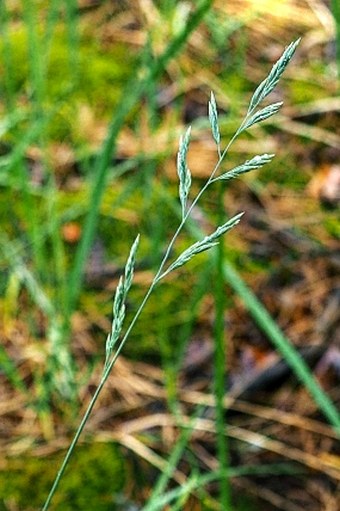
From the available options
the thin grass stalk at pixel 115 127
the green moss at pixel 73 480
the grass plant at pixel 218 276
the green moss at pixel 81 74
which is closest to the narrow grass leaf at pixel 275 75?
the grass plant at pixel 218 276

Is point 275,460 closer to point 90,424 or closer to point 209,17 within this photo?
point 90,424

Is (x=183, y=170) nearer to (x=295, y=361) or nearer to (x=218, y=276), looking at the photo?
(x=218, y=276)

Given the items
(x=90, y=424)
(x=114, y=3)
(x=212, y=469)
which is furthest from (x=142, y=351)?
(x=114, y=3)

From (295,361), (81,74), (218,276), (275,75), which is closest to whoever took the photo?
(275,75)

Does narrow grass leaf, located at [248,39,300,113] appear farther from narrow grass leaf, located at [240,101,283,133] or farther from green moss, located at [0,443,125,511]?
green moss, located at [0,443,125,511]

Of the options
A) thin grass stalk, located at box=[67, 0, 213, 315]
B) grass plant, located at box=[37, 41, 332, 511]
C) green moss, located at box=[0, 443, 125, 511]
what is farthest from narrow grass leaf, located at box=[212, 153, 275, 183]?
green moss, located at box=[0, 443, 125, 511]

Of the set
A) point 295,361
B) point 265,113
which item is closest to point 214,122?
point 265,113

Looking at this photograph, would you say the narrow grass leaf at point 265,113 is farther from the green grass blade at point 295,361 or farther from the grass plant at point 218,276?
the green grass blade at point 295,361
